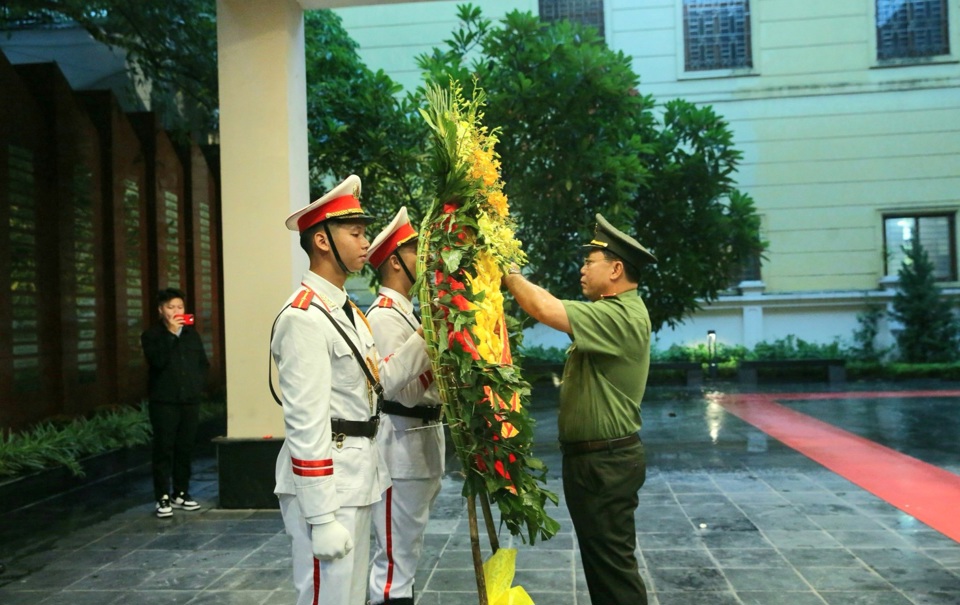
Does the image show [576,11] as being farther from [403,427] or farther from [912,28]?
[403,427]

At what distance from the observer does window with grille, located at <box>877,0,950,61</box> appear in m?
16.7

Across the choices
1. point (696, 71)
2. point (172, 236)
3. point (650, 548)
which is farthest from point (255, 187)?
point (696, 71)

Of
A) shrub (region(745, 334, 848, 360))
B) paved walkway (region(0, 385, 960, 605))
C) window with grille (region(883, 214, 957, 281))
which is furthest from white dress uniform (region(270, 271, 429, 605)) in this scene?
window with grille (region(883, 214, 957, 281))

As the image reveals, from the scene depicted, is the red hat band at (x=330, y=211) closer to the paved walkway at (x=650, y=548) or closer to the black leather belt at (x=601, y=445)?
the black leather belt at (x=601, y=445)

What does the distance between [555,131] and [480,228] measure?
6.88 m

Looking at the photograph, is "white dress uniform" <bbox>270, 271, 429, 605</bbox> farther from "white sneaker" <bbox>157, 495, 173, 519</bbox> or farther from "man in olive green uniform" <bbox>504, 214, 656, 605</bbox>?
"white sneaker" <bbox>157, 495, 173, 519</bbox>

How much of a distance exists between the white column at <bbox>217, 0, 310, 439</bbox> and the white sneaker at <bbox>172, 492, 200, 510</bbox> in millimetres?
661

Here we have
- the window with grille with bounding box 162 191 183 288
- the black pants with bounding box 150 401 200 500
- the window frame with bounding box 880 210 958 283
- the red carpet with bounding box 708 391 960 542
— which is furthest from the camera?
the window frame with bounding box 880 210 958 283

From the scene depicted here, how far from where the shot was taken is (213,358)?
11.8 m

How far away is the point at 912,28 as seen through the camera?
16.7 m

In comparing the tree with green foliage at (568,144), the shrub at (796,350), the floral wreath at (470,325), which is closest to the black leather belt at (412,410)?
the floral wreath at (470,325)

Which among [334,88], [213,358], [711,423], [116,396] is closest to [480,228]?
[334,88]

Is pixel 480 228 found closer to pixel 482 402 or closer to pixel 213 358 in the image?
pixel 482 402

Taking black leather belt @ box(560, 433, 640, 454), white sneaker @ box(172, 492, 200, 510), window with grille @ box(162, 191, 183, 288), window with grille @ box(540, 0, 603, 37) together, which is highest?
window with grille @ box(540, 0, 603, 37)
